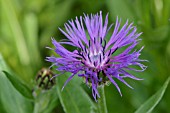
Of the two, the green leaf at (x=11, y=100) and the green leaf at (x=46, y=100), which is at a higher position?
the green leaf at (x=11, y=100)

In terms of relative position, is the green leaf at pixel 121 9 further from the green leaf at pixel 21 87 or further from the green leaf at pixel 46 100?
the green leaf at pixel 21 87

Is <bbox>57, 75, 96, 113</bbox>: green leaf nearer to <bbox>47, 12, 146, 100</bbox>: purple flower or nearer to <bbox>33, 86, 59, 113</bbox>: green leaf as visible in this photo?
<bbox>33, 86, 59, 113</bbox>: green leaf

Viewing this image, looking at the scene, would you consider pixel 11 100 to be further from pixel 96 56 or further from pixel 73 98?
pixel 96 56

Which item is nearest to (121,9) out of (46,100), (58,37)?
(58,37)

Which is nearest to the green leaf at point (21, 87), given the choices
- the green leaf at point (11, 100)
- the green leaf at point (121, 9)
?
the green leaf at point (11, 100)

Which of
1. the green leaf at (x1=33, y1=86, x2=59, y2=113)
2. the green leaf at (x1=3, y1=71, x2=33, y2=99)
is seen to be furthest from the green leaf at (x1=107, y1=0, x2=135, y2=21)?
the green leaf at (x1=3, y1=71, x2=33, y2=99)
